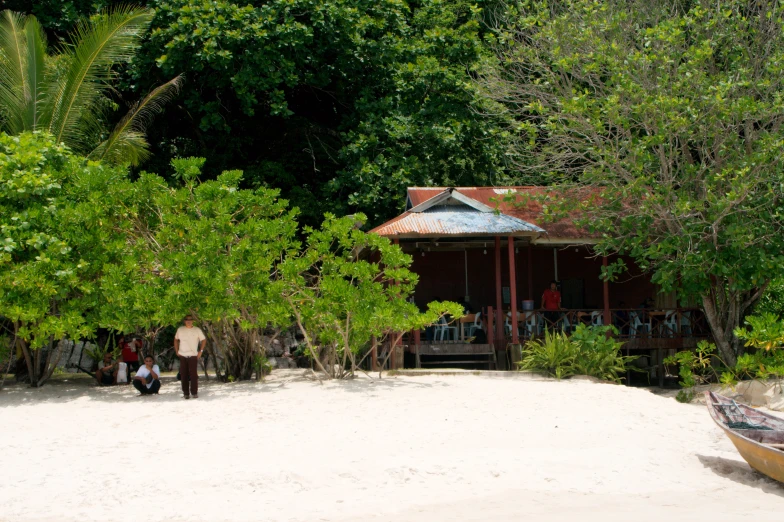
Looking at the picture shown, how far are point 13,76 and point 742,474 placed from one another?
1345cm

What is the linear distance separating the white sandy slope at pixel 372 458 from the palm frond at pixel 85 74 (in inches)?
207

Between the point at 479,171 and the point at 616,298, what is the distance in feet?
15.5

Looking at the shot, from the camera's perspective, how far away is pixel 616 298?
20031 millimetres

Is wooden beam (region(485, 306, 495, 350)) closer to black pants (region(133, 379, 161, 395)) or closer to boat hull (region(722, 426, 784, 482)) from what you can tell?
black pants (region(133, 379, 161, 395))

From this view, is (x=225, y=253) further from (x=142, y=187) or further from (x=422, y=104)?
(x=422, y=104)

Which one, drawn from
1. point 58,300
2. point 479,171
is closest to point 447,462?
point 58,300

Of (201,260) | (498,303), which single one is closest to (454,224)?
(498,303)

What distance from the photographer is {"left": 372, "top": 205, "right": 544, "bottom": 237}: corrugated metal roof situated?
15094 millimetres

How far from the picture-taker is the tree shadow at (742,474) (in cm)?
894

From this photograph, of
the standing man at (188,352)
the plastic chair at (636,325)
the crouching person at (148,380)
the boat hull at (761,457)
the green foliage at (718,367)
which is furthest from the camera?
the plastic chair at (636,325)

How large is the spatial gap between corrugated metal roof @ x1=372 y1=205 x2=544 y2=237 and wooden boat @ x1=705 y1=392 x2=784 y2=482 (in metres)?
5.86

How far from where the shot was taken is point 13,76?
1517 centimetres

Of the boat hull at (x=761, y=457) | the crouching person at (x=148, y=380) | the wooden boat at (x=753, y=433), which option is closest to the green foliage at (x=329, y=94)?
the crouching person at (x=148, y=380)

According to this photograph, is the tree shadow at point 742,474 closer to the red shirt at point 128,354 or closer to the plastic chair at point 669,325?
the plastic chair at point 669,325
